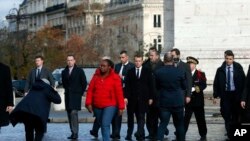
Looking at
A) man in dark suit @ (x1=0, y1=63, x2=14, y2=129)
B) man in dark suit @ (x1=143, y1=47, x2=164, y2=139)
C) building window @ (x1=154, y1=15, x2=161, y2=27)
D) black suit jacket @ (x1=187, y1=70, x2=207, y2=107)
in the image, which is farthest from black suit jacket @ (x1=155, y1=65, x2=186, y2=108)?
building window @ (x1=154, y1=15, x2=161, y2=27)

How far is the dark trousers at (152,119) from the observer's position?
26.8m

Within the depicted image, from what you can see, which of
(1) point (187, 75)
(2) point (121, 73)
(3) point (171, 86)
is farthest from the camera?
(2) point (121, 73)

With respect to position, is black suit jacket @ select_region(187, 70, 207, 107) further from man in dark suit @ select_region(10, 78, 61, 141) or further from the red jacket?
man in dark suit @ select_region(10, 78, 61, 141)

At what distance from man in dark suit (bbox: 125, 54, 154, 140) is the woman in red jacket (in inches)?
133

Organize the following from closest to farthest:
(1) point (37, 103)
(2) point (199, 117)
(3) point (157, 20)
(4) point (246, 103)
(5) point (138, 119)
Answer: (4) point (246, 103) → (1) point (37, 103) → (5) point (138, 119) → (2) point (199, 117) → (3) point (157, 20)

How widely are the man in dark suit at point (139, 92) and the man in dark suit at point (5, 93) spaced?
20.3 ft

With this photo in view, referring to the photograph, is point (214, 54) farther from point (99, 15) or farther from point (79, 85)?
point (99, 15)

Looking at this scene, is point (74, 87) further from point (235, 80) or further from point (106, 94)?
point (106, 94)

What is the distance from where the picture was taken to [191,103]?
1047 inches

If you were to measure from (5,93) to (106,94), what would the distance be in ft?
9.28

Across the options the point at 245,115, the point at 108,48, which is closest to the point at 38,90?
the point at 245,115

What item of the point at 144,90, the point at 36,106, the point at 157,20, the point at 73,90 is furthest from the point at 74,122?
Result: the point at 157,20

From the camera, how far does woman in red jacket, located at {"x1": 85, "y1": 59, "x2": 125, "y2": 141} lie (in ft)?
74.3

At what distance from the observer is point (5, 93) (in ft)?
66.7
